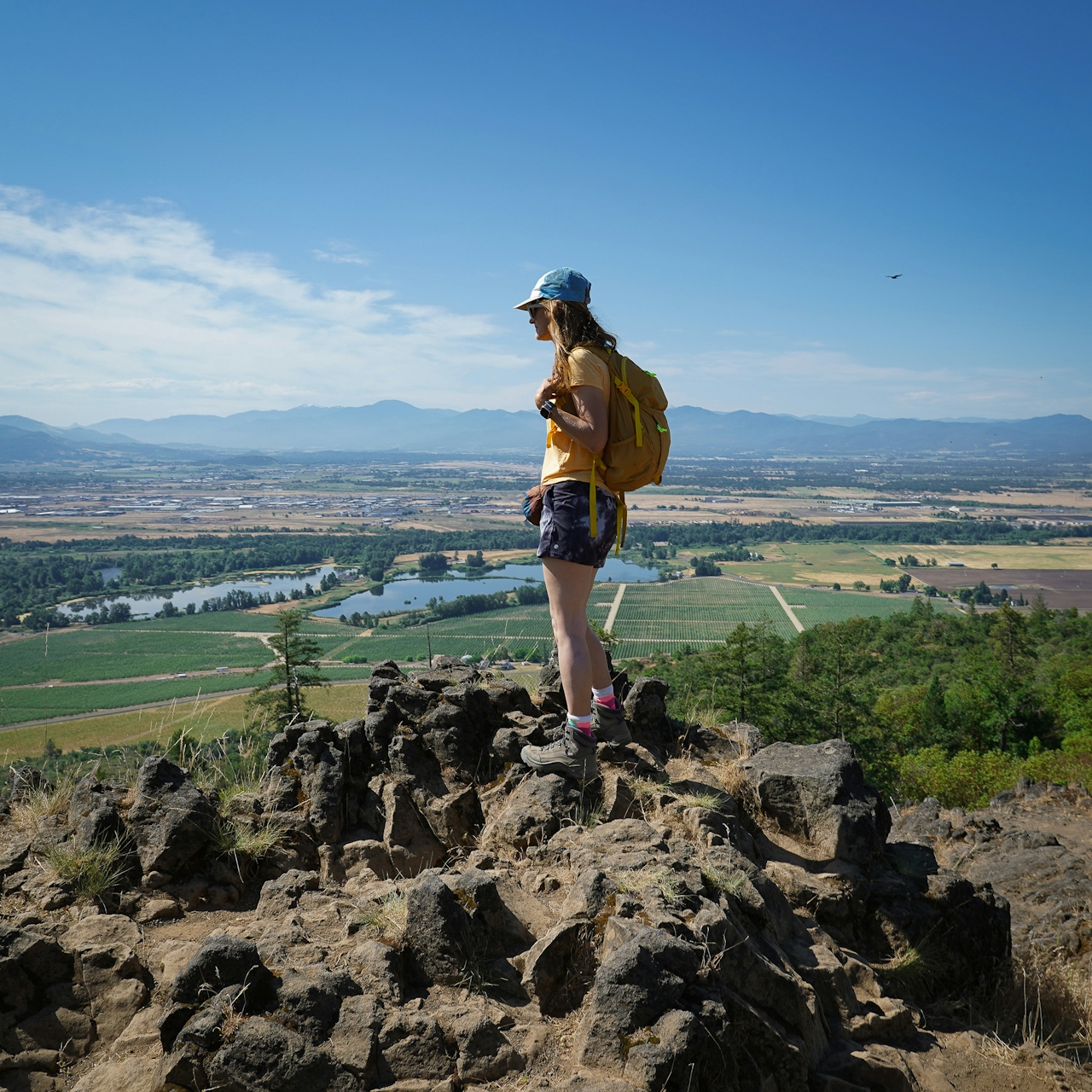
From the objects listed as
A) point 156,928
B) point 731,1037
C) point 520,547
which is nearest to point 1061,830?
point 731,1037

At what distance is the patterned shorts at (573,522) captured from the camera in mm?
4738

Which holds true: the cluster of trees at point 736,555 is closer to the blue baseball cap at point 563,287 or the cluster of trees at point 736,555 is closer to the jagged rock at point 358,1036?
the blue baseball cap at point 563,287

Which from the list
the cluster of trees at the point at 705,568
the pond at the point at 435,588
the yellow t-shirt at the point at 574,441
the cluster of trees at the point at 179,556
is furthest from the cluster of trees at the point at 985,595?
the yellow t-shirt at the point at 574,441

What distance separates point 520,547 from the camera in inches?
4370

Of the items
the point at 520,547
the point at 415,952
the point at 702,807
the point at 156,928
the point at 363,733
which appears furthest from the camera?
the point at 520,547

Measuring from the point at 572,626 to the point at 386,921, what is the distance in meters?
2.19

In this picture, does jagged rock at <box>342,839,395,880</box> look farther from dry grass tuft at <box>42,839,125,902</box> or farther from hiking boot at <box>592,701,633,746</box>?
hiking boot at <box>592,701,633,746</box>

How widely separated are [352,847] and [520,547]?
106 m

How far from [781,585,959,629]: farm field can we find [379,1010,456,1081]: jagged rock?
6939 cm

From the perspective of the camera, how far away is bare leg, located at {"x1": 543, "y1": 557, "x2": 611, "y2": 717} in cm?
490

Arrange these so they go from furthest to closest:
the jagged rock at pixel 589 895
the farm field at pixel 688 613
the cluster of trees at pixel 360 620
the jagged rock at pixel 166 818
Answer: the cluster of trees at pixel 360 620 → the farm field at pixel 688 613 → the jagged rock at pixel 166 818 → the jagged rock at pixel 589 895

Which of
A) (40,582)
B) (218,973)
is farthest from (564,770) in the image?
(40,582)

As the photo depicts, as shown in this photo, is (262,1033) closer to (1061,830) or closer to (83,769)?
(83,769)

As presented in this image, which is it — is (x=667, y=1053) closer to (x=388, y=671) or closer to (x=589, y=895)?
(x=589, y=895)
